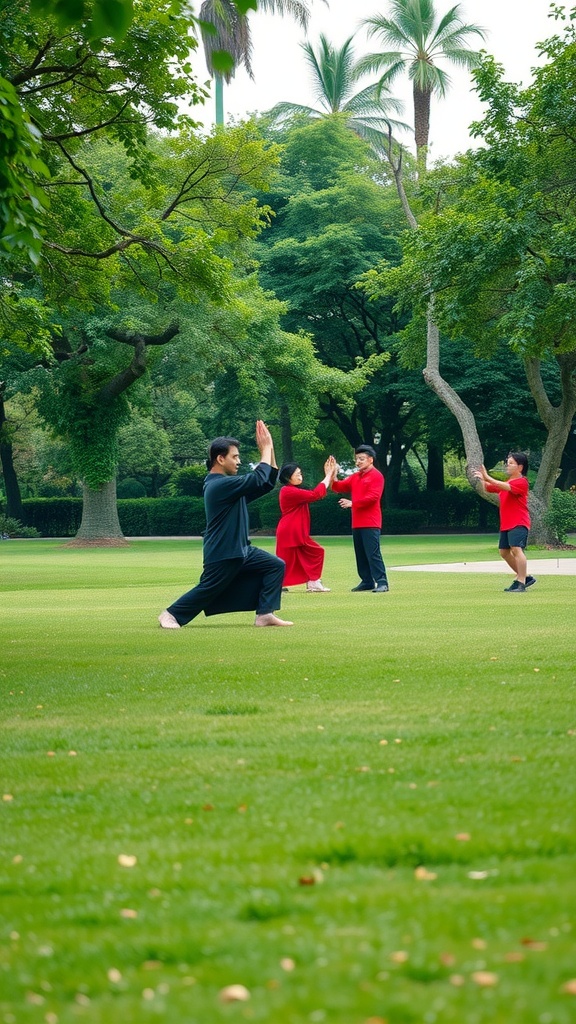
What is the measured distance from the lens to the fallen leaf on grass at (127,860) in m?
3.96

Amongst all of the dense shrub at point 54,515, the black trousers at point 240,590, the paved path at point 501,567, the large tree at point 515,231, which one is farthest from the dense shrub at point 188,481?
the black trousers at point 240,590

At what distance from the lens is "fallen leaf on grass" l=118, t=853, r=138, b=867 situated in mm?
3957

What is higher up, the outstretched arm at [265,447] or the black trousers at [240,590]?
the outstretched arm at [265,447]

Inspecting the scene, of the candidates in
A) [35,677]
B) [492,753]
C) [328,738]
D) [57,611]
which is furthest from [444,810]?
[57,611]

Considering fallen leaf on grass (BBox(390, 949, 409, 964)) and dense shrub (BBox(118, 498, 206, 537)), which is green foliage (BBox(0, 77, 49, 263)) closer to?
fallen leaf on grass (BBox(390, 949, 409, 964))

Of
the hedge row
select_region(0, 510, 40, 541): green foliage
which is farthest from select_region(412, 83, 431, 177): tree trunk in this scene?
select_region(0, 510, 40, 541): green foliage

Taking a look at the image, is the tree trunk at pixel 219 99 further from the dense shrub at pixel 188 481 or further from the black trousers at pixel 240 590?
the black trousers at pixel 240 590

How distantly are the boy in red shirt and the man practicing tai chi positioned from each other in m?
5.79

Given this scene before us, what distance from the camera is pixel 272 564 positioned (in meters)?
12.8

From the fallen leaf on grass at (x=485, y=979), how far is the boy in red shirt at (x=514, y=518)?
49.4ft

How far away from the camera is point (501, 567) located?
2558 cm

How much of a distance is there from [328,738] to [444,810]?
5.60ft

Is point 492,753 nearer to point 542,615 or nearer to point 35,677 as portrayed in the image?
point 35,677

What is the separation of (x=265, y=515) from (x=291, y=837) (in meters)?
53.3
